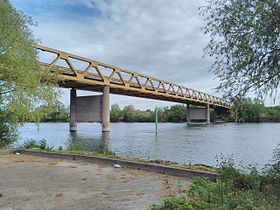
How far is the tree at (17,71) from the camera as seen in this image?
13797mm

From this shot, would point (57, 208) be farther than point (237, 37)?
No

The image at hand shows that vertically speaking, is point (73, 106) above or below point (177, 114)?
above

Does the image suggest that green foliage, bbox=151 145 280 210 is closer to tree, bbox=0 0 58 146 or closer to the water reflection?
the water reflection

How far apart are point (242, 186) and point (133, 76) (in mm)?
58552

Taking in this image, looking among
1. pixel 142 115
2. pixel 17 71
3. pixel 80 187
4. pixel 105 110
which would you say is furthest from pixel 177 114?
pixel 80 187

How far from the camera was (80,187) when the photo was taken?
20.3 feet

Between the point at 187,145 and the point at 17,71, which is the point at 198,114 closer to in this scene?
the point at 187,145

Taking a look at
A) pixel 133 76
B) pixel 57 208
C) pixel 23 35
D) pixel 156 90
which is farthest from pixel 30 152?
pixel 156 90

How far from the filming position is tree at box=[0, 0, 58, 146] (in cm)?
1380

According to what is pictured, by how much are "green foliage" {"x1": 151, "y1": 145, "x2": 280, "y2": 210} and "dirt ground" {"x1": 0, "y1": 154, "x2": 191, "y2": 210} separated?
2.62ft

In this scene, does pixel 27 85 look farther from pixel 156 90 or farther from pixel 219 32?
pixel 156 90

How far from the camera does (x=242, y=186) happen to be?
5641 mm

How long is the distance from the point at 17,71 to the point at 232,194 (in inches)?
503

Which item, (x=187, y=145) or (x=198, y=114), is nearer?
(x=187, y=145)
